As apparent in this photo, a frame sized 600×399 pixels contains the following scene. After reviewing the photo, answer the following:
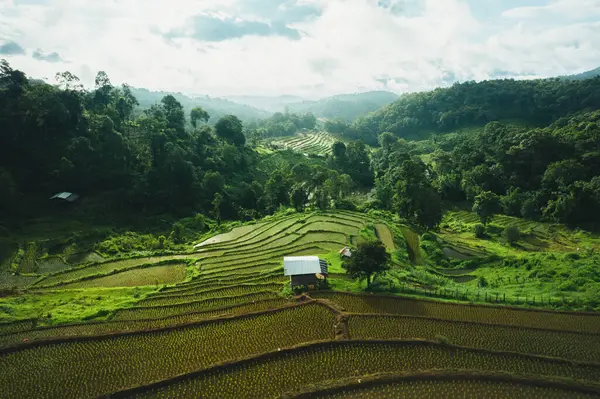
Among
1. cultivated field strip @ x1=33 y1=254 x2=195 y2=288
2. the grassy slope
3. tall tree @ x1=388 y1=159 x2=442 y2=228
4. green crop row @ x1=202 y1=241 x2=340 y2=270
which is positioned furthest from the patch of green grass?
tall tree @ x1=388 y1=159 x2=442 y2=228

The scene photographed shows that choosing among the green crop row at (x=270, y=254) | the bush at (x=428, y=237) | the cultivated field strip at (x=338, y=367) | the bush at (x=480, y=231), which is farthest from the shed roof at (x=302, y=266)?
the bush at (x=480, y=231)

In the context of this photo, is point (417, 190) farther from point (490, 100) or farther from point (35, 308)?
point (490, 100)

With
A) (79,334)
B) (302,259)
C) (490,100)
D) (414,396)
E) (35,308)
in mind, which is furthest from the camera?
(490,100)

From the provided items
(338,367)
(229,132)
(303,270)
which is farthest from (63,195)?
(338,367)

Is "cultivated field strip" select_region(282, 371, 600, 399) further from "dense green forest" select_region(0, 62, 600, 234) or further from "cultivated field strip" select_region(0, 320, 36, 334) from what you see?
"dense green forest" select_region(0, 62, 600, 234)

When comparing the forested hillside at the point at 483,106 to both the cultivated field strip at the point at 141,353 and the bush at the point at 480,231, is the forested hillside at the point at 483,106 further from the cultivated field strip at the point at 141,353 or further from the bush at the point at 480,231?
the cultivated field strip at the point at 141,353

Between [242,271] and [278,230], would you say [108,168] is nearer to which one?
[278,230]

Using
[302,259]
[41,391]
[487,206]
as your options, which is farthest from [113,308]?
[487,206]
